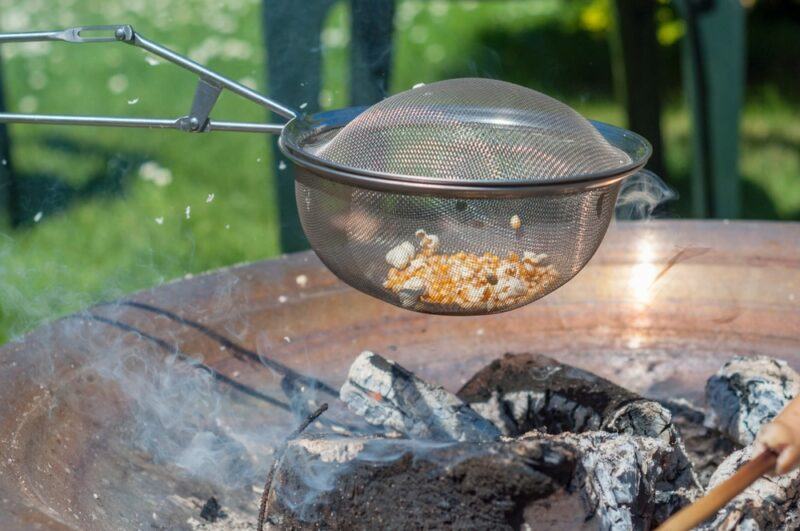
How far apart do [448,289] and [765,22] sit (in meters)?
5.19

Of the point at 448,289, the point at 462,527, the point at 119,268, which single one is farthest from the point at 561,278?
the point at 119,268

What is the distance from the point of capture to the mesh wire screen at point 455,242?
1643mm

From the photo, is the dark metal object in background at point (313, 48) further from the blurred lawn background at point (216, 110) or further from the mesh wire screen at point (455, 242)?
the mesh wire screen at point (455, 242)

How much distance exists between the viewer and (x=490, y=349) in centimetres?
221

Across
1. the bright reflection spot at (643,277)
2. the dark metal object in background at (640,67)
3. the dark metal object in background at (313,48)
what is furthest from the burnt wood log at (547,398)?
the dark metal object in background at (640,67)

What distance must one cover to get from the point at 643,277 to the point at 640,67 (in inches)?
68.9

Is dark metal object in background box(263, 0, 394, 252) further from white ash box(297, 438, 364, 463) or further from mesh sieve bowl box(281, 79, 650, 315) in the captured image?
white ash box(297, 438, 364, 463)

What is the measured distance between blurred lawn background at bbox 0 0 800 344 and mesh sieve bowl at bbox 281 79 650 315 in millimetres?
1487

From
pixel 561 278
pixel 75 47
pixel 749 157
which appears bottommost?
pixel 749 157

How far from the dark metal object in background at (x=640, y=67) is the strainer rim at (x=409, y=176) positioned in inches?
76.0

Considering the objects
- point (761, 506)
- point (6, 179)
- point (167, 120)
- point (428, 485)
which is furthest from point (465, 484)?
point (6, 179)

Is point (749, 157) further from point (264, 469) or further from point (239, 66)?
point (264, 469)

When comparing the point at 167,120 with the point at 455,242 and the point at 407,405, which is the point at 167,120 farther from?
the point at 407,405

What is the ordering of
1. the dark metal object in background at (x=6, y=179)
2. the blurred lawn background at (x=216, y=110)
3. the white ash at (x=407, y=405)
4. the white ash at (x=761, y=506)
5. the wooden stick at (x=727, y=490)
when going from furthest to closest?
the blurred lawn background at (x=216, y=110) → the dark metal object in background at (x=6, y=179) → the white ash at (x=407, y=405) → the white ash at (x=761, y=506) → the wooden stick at (x=727, y=490)
